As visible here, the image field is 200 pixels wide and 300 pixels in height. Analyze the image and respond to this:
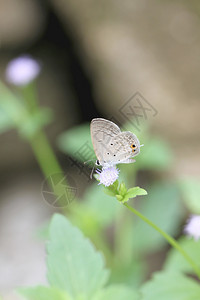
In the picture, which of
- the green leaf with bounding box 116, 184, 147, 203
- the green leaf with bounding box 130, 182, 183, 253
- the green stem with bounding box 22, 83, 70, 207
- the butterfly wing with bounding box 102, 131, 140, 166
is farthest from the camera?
the green leaf with bounding box 130, 182, 183, 253

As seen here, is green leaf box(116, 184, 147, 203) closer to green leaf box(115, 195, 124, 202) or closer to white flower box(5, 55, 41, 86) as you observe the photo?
green leaf box(115, 195, 124, 202)

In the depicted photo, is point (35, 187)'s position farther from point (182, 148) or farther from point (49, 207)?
point (182, 148)

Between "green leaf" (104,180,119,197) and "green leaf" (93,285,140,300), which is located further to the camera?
"green leaf" (93,285,140,300)

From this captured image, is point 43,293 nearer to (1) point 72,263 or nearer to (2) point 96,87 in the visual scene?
(1) point 72,263

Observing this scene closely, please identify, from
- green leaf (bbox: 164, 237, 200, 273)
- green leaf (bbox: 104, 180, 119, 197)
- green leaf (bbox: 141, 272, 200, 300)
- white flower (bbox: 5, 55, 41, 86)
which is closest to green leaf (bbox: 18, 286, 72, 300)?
green leaf (bbox: 141, 272, 200, 300)

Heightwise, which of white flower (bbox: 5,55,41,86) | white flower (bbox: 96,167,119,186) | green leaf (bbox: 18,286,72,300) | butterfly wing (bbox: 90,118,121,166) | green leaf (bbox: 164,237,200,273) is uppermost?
white flower (bbox: 5,55,41,86)

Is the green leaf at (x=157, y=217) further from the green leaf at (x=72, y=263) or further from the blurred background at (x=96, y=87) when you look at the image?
the green leaf at (x=72, y=263)

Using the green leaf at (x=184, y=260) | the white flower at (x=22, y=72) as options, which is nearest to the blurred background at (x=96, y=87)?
the white flower at (x=22, y=72)
